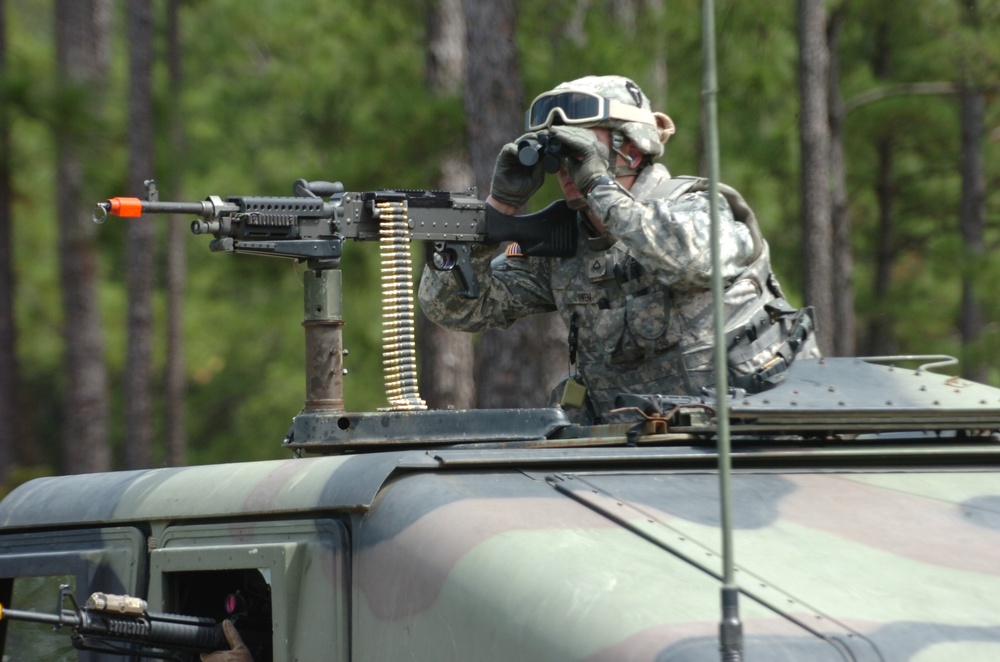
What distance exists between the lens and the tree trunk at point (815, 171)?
11.8 metres

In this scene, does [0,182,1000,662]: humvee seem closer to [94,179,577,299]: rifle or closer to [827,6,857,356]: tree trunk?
[94,179,577,299]: rifle

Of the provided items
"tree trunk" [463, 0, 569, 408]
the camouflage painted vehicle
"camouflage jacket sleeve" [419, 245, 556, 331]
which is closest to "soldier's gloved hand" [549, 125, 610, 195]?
"camouflage jacket sleeve" [419, 245, 556, 331]

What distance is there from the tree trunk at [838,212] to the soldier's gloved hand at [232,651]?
12057 mm

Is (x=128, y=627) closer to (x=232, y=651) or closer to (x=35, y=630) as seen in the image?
(x=232, y=651)

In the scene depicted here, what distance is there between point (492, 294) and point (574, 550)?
7.43 feet

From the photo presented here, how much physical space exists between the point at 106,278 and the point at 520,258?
41.1 ft

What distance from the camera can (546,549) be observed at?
287 centimetres

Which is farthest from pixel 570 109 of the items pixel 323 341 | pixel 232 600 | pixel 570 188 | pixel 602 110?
pixel 232 600

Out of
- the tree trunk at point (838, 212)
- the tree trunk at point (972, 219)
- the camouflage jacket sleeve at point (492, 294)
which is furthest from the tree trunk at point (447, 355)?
the camouflage jacket sleeve at point (492, 294)

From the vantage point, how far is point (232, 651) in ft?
11.4

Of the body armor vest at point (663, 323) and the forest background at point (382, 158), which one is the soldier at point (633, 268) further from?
the forest background at point (382, 158)

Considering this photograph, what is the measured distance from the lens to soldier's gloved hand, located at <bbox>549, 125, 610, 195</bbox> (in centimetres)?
441

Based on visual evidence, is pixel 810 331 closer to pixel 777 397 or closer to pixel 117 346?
pixel 777 397

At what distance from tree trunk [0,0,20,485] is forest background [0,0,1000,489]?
0.08 feet
